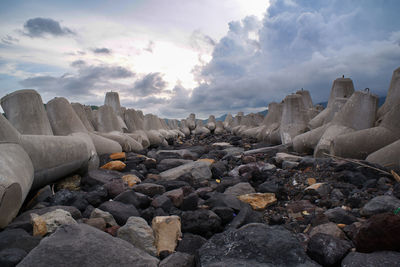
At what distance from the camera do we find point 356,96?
6.77 meters

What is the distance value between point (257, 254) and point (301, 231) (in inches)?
42.4

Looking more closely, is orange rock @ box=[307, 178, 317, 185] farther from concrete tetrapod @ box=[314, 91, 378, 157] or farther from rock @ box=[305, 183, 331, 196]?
concrete tetrapod @ box=[314, 91, 378, 157]

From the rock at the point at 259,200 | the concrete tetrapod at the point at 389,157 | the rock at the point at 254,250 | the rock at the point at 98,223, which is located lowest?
the rock at the point at 259,200

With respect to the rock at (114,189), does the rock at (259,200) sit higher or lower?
lower

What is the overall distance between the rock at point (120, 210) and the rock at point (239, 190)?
1519 mm

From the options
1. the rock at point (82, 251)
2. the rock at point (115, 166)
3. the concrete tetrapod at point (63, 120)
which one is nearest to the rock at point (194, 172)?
the rock at point (115, 166)

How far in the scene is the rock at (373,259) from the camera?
1905 mm

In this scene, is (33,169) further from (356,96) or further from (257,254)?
(356,96)

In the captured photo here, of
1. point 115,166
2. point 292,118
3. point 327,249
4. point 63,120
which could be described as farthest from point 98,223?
point 292,118

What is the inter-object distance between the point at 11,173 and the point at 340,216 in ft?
11.0

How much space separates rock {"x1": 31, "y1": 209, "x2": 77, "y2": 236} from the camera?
2521 mm

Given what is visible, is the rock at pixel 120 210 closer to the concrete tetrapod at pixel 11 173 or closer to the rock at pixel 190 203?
the rock at pixel 190 203

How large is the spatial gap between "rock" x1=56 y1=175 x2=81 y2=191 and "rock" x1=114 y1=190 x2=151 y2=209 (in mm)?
1391

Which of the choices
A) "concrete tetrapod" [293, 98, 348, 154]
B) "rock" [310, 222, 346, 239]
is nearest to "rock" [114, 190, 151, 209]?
"rock" [310, 222, 346, 239]
